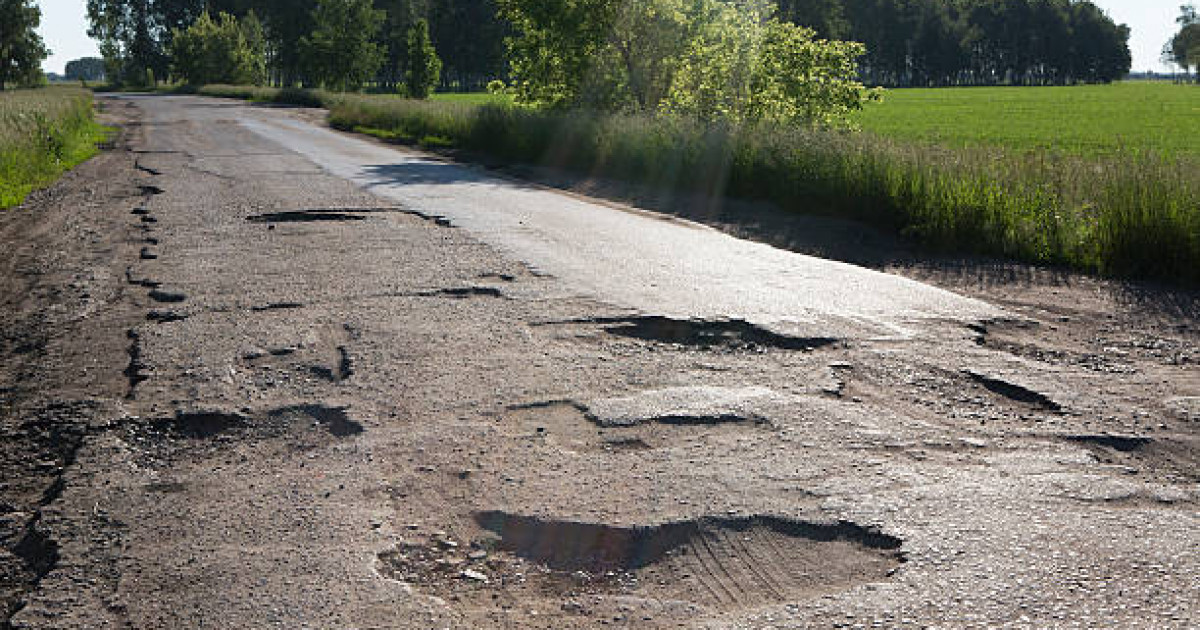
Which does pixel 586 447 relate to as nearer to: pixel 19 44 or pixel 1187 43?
pixel 19 44

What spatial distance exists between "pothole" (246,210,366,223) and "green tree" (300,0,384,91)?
146 ft

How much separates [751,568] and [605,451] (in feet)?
3.44

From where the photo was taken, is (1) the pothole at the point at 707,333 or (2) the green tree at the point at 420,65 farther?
(2) the green tree at the point at 420,65

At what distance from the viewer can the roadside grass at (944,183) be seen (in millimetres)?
8188

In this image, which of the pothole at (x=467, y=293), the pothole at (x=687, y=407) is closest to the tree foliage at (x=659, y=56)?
the pothole at (x=467, y=293)

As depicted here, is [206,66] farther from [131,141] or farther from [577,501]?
[577,501]

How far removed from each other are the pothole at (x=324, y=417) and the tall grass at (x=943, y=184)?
21.4ft

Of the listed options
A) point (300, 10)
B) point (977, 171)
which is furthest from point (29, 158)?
point (300, 10)

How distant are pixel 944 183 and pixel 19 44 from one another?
74.0 meters

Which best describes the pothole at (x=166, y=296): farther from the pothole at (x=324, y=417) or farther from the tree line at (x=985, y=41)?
the tree line at (x=985, y=41)

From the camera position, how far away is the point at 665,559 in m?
3.12

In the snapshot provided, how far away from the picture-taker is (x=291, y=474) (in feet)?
12.4

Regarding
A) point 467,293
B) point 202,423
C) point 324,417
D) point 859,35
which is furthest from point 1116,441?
point 859,35

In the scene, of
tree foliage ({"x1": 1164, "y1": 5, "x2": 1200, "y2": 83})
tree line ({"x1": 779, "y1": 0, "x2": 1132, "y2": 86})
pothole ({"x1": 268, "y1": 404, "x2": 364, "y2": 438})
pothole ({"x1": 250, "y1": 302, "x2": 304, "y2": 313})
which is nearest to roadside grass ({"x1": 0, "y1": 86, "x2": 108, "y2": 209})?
pothole ({"x1": 250, "y1": 302, "x2": 304, "y2": 313})
